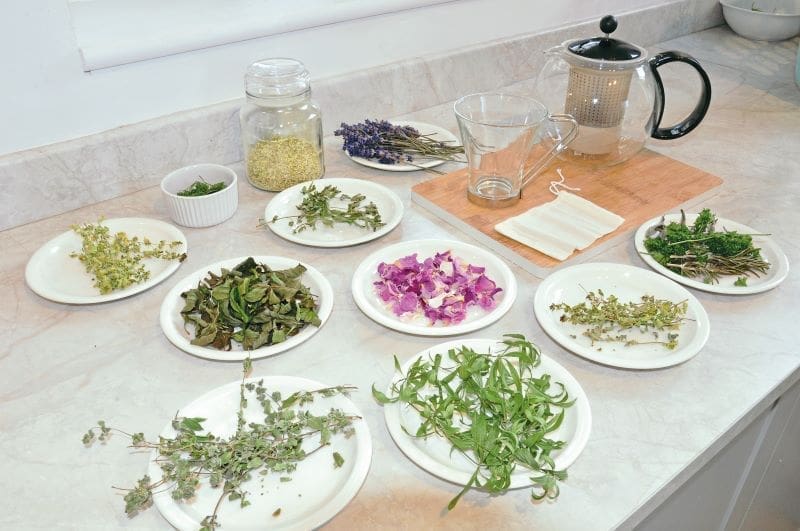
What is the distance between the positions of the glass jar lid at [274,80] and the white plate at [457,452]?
0.59m

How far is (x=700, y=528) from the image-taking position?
1.02 m

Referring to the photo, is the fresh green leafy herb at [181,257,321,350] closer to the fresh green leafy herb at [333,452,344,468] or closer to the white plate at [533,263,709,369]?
the fresh green leafy herb at [333,452,344,468]

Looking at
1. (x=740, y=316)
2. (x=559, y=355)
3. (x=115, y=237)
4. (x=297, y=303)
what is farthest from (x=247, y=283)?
(x=740, y=316)

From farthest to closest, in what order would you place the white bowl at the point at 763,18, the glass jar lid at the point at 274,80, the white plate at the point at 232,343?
the white bowl at the point at 763,18 → the glass jar lid at the point at 274,80 → the white plate at the point at 232,343

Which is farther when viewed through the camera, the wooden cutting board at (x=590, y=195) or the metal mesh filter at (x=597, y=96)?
the metal mesh filter at (x=597, y=96)

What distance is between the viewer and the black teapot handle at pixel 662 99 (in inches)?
46.9

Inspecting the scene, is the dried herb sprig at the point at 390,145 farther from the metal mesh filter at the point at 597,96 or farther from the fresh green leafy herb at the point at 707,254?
the fresh green leafy herb at the point at 707,254

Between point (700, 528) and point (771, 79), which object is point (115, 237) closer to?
point (700, 528)

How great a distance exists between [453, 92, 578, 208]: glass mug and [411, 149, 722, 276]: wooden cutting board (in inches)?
1.1

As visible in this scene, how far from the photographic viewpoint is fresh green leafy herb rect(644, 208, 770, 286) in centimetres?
102

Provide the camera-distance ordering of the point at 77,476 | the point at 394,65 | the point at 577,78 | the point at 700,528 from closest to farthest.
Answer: the point at 77,476
the point at 700,528
the point at 577,78
the point at 394,65

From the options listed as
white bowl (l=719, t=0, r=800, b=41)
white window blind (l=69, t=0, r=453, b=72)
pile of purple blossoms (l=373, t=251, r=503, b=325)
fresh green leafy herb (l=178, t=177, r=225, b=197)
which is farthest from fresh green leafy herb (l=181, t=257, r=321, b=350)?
white bowl (l=719, t=0, r=800, b=41)

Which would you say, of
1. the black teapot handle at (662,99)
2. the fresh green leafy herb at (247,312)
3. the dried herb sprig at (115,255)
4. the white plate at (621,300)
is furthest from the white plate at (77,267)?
the black teapot handle at (662,99)

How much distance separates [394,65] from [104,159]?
604mm
